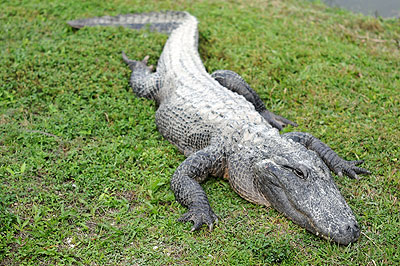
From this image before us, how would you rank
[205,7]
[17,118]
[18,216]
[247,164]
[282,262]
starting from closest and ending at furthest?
[282,262], [18,216], [247,164], [17,118], [205,7]

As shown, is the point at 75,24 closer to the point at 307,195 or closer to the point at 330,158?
the point at 330,158

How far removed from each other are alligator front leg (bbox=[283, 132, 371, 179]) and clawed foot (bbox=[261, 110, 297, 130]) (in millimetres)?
757

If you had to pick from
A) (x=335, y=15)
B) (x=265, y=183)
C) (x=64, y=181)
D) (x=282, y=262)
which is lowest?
(x=64, y=181)

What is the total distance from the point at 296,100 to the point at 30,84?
162 inches

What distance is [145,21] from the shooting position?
8141 mm

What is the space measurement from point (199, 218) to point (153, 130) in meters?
1.94

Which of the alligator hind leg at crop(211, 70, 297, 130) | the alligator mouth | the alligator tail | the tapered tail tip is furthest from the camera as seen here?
the alligator tail

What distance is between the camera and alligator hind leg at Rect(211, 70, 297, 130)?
6.10 m

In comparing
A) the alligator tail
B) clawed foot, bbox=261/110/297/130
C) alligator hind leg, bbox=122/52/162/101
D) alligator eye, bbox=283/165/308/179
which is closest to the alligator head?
alligator eye, bbox=283/165/308/179

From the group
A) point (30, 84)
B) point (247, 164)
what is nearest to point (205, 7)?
point (30, 84)

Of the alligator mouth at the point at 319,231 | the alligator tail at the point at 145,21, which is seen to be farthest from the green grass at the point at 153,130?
the alligator tail at the point at 145,21

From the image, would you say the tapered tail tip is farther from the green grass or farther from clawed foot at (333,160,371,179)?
clawed foot at (333,160,371,179)

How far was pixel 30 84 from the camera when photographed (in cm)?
636

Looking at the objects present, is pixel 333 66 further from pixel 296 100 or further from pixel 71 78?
pixel 71 78
